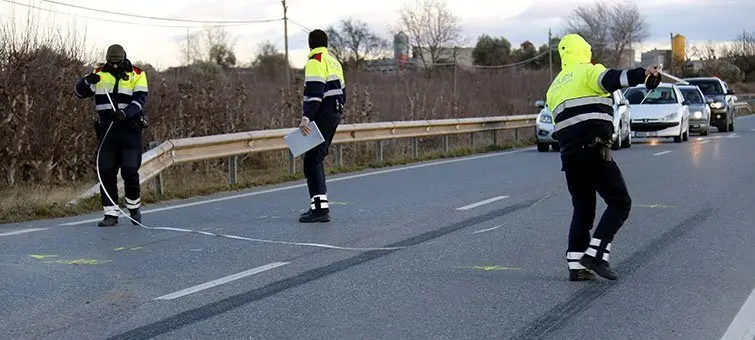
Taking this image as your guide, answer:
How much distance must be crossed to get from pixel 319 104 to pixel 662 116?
18134 mm

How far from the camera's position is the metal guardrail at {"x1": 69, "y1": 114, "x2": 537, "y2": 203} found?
13672 millimetres

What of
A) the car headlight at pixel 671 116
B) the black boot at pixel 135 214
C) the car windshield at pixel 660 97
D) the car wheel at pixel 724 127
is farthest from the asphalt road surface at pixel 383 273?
the car wheel at pixel 724 127

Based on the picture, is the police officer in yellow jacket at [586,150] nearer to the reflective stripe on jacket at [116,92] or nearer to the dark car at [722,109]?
the reflective stripe on jacket at [116,92]

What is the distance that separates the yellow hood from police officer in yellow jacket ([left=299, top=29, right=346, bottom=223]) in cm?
343

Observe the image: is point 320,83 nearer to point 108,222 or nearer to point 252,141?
point 108,222

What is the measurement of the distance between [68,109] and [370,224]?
6.59m

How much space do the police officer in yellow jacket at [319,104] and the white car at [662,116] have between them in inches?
678

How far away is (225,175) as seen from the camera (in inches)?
683

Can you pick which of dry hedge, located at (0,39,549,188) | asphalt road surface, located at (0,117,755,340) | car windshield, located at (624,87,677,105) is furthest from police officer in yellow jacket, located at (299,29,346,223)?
car windshield, located at (624,87,677,105)

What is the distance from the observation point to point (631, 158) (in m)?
20.6

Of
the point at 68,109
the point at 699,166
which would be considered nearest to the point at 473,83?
the point at 699,166

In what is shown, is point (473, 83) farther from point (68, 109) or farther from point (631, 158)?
point (68, 109)

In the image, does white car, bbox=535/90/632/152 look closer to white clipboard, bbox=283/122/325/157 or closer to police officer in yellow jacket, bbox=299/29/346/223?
police officer in yellow jacket, bbox=299/29/346/223

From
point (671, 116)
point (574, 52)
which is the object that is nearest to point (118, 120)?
point (574, 52)
